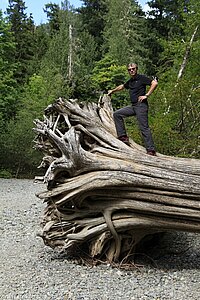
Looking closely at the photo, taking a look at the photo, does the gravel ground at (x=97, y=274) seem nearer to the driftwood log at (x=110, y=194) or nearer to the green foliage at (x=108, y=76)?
the driftwood log at (x=110, y=194)

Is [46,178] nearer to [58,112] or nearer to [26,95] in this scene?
[58,112]

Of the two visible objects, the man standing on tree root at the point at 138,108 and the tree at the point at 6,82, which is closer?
the man standing on tree root at the point at 138,108

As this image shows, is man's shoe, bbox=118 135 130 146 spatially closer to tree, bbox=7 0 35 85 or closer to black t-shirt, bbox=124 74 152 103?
black t-shirt, bbox=124 74 152 103

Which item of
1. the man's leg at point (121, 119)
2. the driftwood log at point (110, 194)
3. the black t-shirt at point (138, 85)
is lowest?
the driftwood log at point (110, 194)

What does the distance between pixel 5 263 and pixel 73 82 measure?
15967 mm

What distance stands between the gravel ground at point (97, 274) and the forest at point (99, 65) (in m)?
3.66

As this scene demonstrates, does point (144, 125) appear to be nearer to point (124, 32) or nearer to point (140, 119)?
point (140, 119)

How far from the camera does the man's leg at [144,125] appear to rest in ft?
19.7

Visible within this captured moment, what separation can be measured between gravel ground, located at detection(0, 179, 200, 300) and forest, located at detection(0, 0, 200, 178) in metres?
3.66

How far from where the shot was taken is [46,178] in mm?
5988

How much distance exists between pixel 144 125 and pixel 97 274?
2.20 m

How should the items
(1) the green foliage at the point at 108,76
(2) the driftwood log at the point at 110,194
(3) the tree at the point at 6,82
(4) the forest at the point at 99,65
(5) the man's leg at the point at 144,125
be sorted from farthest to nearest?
(1) the green foliage at the point at 108,76, (3) the tree at the point at 6,82, (4) the forest at the point at 99,65, (5) the man's leg at the point at 144,125, (2) the driftwood log at the point at 110,194

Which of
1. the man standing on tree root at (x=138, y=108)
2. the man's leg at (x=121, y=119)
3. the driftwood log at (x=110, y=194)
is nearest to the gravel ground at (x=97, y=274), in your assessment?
the driftwood log at (x=110, y=194)

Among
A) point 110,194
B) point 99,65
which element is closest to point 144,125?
point 110,194
